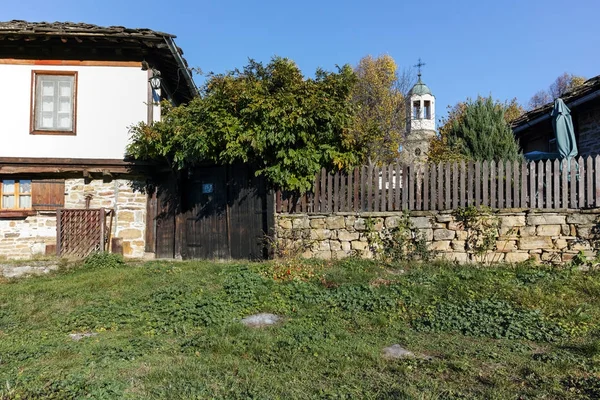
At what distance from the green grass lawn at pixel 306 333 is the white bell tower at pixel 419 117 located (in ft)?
63.9

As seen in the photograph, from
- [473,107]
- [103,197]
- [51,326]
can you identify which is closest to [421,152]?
[473,107]

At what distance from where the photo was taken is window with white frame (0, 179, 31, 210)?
10750mm

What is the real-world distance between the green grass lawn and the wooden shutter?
9.15ft

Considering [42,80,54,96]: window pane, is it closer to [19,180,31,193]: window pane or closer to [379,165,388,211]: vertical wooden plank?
[19,180,31,193]: window pane

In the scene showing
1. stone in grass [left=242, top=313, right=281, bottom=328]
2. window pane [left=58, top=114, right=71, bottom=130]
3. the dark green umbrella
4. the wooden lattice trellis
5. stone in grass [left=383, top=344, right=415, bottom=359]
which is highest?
window pane [left=58, top=114, right=71, bottom=130]

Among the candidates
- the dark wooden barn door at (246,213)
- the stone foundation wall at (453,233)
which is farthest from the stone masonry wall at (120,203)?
the stone foundation wall at (453,233)

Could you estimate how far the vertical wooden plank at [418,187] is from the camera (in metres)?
8.27

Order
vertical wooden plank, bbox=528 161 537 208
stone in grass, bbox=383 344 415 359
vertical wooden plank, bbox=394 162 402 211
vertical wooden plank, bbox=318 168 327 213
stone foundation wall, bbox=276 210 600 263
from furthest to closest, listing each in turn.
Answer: vertical wooden plank, bbox=318 168 327 213
vertical wooden plank, bbox=394 162 402 211
vertical wooden plank, bbox=528 161 537 208
stone foundation wall, bbox=276 210 600 263
stone in grass, bbox=383 344 415 359

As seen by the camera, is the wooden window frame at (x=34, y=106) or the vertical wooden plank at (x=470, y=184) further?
the wooden window frame at (x=34, y=106)

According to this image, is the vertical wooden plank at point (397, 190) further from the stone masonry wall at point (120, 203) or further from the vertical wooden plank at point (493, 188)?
the stone masonry wall at point (120, 203)

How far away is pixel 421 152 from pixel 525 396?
75.0 ft

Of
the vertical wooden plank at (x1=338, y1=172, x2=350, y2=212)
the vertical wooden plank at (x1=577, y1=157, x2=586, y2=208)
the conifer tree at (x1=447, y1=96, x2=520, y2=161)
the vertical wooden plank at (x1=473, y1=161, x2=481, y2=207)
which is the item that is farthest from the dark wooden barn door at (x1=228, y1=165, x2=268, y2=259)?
the conifer tree at (x1=447, y1=96, x2=520, y2=161)

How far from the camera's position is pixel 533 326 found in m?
5.26

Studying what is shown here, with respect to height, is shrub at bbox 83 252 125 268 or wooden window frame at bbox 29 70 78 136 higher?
wooden window frame at bbox 29 70 78 136
